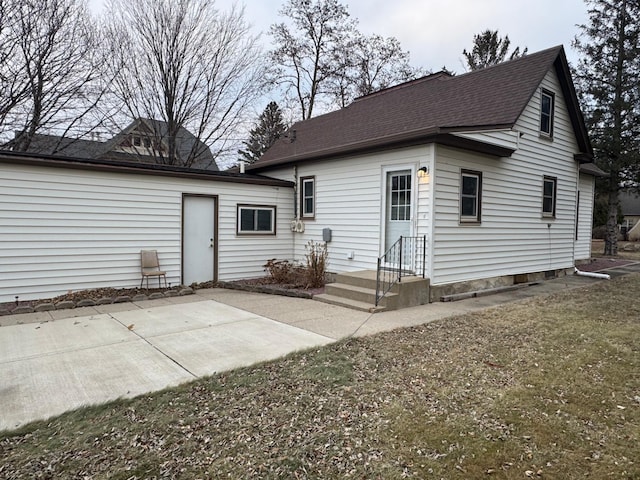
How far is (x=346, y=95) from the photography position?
23344 mm

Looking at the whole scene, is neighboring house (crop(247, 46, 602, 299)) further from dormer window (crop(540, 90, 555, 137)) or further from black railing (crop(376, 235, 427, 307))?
black railing (crop(376, 235, 427, 307))

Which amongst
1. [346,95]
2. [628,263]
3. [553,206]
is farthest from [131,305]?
[346,95]

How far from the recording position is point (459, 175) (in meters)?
8.05

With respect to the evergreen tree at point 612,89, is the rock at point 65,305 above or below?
below

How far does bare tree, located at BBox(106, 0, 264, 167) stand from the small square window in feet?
41.3

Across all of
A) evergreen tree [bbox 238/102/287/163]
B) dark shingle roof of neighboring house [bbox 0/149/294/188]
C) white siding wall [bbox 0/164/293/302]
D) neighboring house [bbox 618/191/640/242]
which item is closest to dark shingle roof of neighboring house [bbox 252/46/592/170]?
dark shingle roof of neighboring house [bbox 0/149/294/188]

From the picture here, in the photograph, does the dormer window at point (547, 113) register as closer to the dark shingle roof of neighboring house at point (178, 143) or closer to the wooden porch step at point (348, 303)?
the wooden porch step at point (348, 303)

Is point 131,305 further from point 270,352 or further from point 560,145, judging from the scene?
point 560,145

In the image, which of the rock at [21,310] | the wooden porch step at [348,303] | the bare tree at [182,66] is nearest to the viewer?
the rock at [21,310]

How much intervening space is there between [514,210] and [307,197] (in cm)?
526

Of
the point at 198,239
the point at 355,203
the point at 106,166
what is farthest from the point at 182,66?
the point at 355,203

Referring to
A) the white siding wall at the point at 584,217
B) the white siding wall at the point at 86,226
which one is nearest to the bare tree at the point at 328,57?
the white siding wall at the point at 584,217

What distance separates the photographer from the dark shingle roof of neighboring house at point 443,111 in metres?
8.17

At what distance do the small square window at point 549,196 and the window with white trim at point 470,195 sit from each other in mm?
3101
